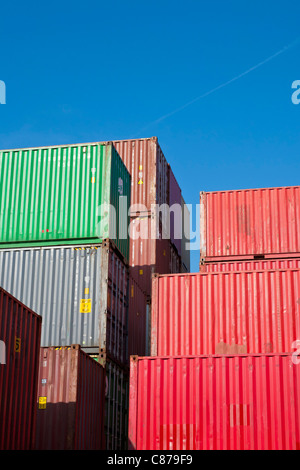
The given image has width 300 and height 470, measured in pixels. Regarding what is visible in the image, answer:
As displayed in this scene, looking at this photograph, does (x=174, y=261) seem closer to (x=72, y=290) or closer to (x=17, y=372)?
(x=72, y=290)

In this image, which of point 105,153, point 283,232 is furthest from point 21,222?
point 283,232

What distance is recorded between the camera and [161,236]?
84.5 ft

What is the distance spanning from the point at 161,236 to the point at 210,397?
12.2 metres

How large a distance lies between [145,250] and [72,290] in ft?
21.0

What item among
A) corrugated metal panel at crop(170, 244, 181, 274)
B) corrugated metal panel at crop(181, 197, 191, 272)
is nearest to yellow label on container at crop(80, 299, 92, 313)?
corrugated metal panel at crop(170, 244, 181, 274)

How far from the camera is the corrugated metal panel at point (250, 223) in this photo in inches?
867

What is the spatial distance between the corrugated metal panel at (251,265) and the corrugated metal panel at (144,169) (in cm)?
463

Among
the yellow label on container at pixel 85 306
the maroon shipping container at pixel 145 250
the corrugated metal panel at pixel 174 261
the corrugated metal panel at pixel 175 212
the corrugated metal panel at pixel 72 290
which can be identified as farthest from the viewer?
the corrugated metal panel at pixel 175 212

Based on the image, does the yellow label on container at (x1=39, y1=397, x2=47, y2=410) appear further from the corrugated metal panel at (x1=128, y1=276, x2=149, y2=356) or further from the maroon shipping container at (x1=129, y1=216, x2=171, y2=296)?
the maroon shipping container at (x1=129, y1=216, x2=171, y2=296)

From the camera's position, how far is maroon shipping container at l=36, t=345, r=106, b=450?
15.5 metres

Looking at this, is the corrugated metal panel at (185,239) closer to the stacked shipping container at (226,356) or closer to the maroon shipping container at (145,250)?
the maroon shipping container at (145,250)

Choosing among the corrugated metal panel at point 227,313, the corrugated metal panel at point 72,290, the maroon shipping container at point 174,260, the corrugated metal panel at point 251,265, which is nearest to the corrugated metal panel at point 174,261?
the maroon shipping container at point 174,260

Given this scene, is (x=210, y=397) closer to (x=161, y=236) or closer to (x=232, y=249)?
(x=232, y=249)

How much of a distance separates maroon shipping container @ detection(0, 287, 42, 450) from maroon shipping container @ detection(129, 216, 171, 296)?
1028cm
